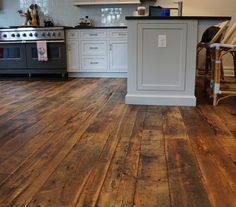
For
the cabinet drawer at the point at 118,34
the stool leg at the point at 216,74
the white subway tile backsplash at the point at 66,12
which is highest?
the white subway tile backsplash at the point at 66,12

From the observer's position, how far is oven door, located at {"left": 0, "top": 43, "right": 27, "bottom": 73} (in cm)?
532

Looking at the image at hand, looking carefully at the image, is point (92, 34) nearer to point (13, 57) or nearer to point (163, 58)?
point (13, 57)

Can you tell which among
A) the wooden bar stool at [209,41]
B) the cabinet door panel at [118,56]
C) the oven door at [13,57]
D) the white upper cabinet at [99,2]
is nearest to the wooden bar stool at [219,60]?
the wooden bar stool at [209,41]

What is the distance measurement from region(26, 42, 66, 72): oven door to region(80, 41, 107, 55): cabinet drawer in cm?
36

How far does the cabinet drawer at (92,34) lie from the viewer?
529cm

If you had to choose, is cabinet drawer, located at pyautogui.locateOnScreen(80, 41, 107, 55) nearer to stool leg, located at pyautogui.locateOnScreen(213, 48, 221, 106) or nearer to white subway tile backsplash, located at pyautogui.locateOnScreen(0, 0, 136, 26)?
white subway tile backsplash, located at pyautogui.locateOnScreen(0, 0, 136, 26)

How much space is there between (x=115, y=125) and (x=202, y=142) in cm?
75

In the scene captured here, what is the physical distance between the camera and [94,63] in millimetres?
5438

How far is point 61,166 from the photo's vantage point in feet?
5.68

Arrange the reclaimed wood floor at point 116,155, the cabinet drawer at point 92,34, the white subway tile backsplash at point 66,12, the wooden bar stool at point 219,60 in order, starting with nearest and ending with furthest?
the reclaimed wood floor at point 116,155 → the wooden bar stool at point 219,60 → the cabinet drawer at point 92,34 → the white subway tile backsplash at point 66,12

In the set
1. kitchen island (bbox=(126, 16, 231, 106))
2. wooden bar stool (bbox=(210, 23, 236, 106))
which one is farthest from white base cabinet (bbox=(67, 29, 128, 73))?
wooden bar stool (bbox=(210, 23, 236, 106))

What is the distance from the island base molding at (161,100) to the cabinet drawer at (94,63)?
221 centimetres

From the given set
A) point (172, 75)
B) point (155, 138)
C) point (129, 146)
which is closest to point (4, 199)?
point (129, 146)

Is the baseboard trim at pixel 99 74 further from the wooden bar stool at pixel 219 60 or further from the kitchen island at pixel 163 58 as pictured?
the wooden bar stool at pixel 219 60
